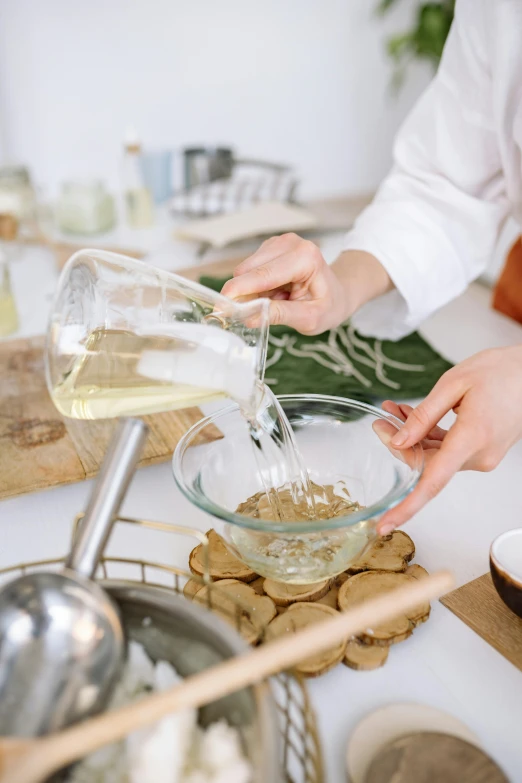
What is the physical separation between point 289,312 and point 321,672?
1.12 feet

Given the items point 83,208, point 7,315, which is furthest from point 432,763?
point 83,208

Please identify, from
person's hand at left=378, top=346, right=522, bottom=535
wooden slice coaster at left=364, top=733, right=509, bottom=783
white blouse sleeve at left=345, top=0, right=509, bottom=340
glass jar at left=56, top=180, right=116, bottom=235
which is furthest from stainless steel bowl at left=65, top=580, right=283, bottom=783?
glass jar at left=56, top=180, right=116, bottom=235

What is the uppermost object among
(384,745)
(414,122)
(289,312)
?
(414,122)

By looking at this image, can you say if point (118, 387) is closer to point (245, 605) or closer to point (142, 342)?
point (142, 342)

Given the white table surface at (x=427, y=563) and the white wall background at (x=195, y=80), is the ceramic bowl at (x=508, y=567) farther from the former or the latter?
the white wall background at (x=195, y=80)

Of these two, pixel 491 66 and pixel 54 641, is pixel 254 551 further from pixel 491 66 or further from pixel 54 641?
pixel 491 66

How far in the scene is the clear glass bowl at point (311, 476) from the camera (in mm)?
481

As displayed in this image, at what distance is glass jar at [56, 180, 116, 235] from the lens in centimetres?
143

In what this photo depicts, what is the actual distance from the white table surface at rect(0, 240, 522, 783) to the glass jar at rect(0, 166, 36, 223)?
97 centimetres

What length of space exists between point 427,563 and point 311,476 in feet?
0.42

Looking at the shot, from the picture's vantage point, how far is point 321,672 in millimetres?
475

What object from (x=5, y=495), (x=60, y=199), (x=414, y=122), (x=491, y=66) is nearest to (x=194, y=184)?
(x=60, y=199)

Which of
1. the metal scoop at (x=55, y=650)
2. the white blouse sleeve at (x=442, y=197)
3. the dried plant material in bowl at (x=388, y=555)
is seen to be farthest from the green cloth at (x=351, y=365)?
the metal scoop at (x=55, y=650)

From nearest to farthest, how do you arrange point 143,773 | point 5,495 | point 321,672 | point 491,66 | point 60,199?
point 143,773 < point 321,672 < point 5,495 < point 491,66 < point 60,199
